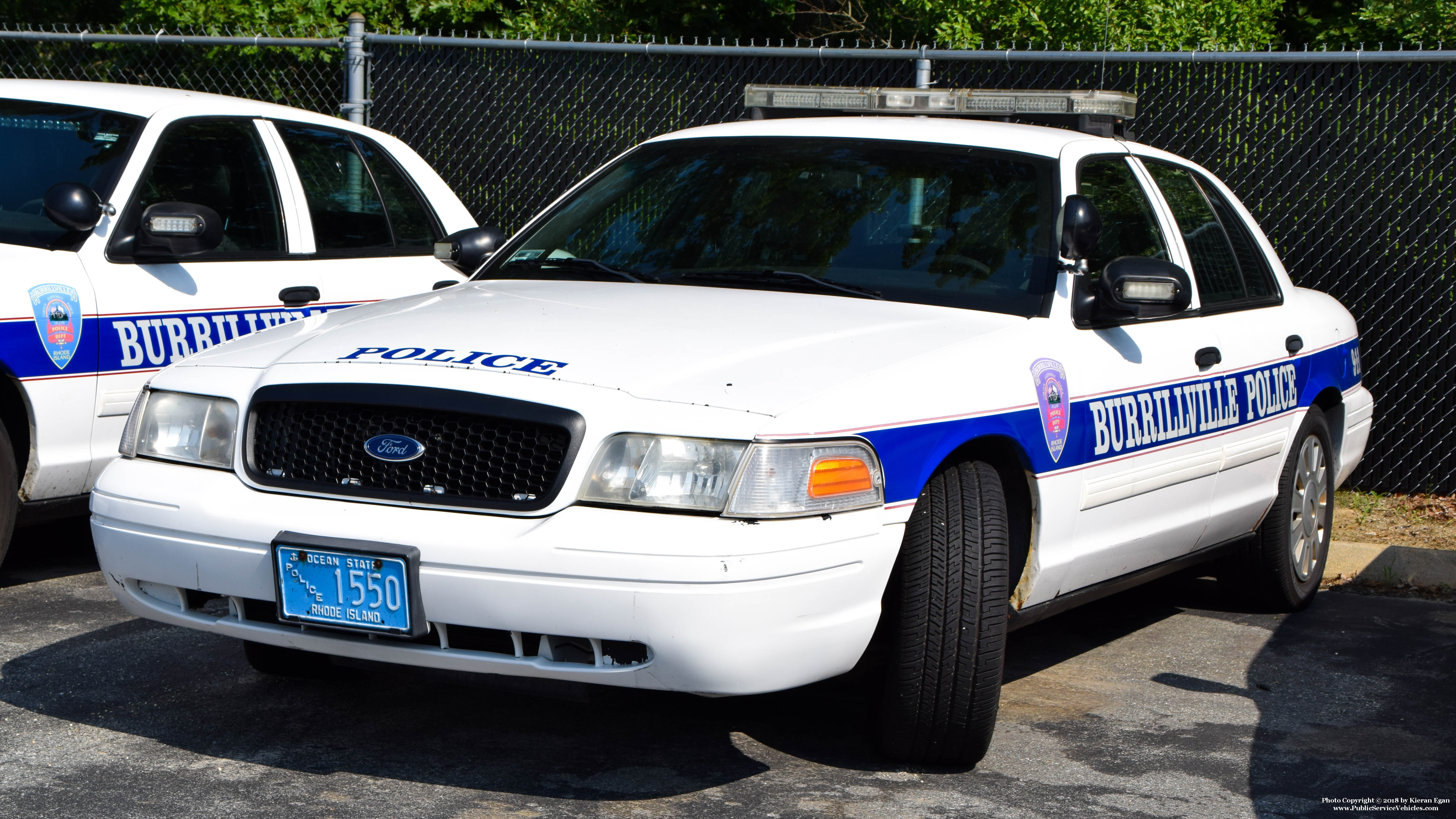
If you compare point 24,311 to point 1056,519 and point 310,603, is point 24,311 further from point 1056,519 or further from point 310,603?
point 1056,519

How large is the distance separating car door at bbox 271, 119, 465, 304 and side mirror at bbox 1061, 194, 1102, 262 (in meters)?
2.91

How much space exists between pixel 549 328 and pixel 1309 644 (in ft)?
9.80

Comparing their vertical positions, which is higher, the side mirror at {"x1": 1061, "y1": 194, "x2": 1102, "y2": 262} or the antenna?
the antenna

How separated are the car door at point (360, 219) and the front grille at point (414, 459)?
2.59 metres

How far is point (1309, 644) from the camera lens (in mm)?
5504

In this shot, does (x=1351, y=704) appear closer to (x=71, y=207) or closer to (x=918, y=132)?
(x=918, y=132)

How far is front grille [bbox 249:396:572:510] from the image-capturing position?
3.45 meters

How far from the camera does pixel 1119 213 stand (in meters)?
4.98

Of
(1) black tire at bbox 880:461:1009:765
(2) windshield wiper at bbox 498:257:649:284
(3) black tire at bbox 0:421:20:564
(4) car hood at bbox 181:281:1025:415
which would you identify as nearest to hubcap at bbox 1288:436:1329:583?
(4) car hood at bbox 181:281:1025:415

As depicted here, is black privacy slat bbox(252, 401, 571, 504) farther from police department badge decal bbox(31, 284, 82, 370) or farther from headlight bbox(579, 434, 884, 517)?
police department badge decal bbox(31, 284, 82, 370)

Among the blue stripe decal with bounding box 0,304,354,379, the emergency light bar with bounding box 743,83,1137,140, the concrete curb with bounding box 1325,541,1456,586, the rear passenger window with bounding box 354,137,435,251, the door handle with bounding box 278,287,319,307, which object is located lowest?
the concrete curb with bounding box 1325,541,1456,586

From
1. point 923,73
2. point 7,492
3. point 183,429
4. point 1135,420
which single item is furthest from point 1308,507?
point 7,492

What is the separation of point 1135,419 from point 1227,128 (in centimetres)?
385

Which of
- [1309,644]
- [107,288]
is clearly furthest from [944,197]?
[107,288]
